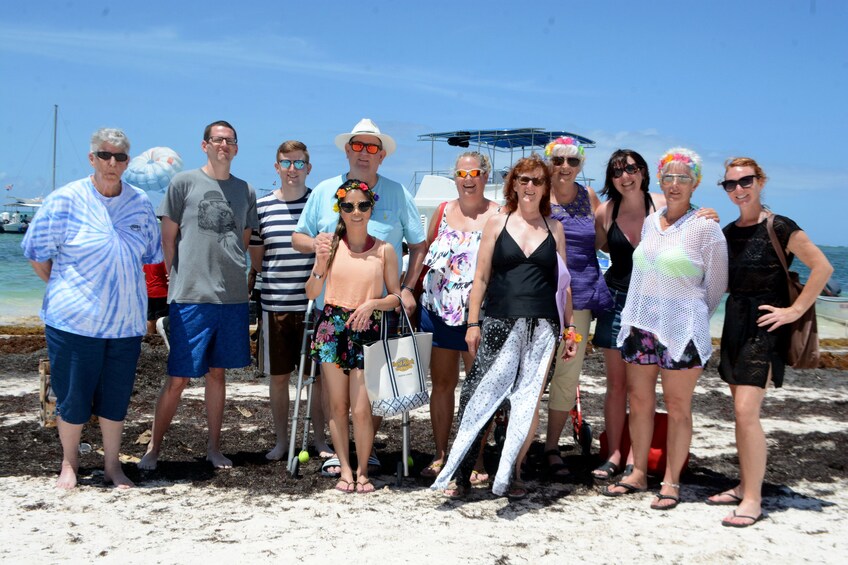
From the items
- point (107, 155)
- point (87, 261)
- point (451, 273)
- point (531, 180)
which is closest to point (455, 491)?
point (451, 273)

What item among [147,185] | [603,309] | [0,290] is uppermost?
[147,185]

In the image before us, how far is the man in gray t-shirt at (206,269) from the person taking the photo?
542 cm

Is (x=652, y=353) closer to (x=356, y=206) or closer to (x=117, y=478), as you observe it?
(x=356, y=206)

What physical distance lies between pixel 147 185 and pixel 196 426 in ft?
15.0

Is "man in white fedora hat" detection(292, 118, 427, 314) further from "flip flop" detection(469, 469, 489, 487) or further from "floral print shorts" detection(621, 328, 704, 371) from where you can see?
"floral print shorts" detection(621, 328, 704, 371)

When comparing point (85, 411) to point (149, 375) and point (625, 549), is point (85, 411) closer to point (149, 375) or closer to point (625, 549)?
point (625, 549)

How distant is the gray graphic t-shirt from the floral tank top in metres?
1.35

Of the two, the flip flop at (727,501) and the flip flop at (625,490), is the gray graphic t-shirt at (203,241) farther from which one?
the flip flop at (727,501)

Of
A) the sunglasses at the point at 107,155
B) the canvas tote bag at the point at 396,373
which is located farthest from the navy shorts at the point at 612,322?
the sunglasses at the point at 107,155

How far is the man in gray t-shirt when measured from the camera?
542 centimetres

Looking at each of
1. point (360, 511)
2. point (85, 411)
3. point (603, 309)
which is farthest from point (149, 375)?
point (603, 309)

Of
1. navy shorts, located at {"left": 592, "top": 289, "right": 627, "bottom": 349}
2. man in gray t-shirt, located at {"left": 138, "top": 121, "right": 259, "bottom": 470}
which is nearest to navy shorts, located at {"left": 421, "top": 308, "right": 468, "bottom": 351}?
navy shorts, located at {"left": 592, "top": 289, "right": 627, "bottom": 349}

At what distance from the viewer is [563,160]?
215 inches

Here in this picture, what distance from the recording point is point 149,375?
9.27m
